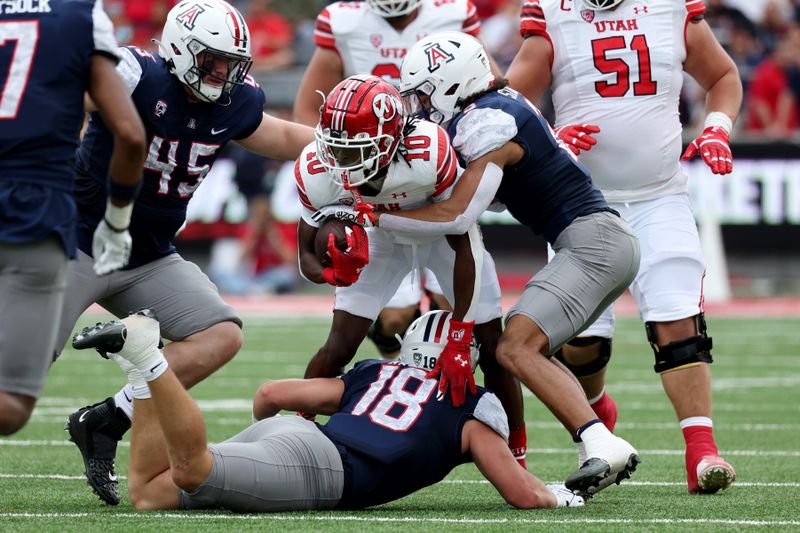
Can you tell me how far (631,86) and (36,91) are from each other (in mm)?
2835

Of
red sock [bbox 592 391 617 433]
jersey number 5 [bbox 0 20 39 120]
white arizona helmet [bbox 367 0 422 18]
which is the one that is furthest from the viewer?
white arizona helmet [bbox 367 0 422 18]

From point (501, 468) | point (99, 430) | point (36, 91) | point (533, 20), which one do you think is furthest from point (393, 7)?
point (36, 91)

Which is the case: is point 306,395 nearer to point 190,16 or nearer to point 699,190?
point 190,16

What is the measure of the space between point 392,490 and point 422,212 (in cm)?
103

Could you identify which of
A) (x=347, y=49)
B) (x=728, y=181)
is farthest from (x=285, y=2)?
(x=347, y=49)

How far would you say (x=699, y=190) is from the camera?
14203 mm

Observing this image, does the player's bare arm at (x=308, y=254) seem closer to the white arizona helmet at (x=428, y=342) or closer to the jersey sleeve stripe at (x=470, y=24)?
the white arizona helmet at (x=428, y=342)

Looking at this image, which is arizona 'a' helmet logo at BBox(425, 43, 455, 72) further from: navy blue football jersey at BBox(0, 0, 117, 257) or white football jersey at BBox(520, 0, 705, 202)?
navy blue football jersey at BBox(0, 0, 117, 257)

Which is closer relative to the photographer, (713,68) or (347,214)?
(347,214)

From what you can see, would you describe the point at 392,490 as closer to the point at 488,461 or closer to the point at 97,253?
the point at 488,461

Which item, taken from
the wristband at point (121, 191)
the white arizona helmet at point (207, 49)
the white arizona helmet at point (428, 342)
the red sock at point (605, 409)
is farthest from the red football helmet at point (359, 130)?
the red sock at point (605, 409)

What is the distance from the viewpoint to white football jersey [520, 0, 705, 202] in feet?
19.9

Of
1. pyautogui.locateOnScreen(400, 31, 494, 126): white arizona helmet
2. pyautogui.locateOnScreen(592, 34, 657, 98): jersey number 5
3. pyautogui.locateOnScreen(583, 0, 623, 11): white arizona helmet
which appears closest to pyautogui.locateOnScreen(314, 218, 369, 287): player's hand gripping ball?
pyautogui.locateOnScreen(400, 31, 494, 126): white arizona helmet

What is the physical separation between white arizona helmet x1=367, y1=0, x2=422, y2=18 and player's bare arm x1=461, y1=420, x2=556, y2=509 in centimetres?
311
